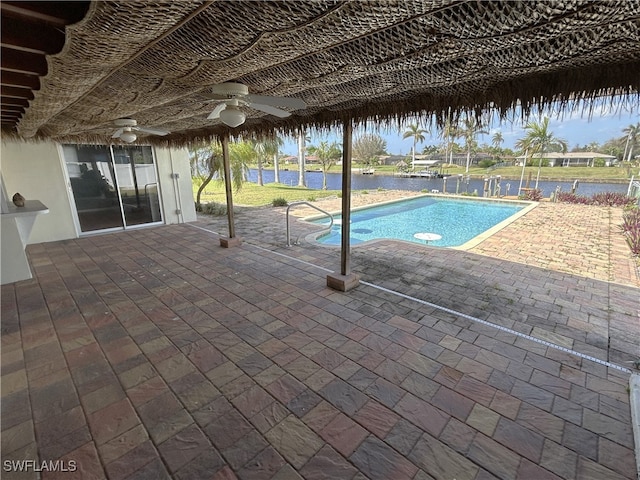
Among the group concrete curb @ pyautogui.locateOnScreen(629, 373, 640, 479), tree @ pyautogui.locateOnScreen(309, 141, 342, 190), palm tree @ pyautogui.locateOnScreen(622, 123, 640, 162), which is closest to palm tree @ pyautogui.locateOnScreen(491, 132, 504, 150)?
palm tree @ pyautogui.locateOnScreen(622, 123, 640, 162)

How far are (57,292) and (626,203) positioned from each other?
52.1 ft

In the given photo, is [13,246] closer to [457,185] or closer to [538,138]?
[457,185]

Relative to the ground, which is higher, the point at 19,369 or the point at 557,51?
Result: the point at 557,51

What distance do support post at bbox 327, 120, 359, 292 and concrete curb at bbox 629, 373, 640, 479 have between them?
2594 millimetres

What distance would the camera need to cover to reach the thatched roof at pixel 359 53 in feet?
4.15

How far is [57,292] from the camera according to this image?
388 centimetres

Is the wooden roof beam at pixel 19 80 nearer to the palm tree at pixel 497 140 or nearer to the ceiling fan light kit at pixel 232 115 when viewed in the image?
the ceiling fan light kit at pixel 232 115

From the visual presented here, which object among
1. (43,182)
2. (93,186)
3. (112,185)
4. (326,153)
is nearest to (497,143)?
(326,153)

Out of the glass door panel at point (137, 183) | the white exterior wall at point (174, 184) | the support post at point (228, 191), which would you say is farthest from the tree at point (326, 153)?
the support post at point (228, 191)

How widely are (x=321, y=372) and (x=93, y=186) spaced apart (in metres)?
7.34

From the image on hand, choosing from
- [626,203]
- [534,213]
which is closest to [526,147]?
[626,203]

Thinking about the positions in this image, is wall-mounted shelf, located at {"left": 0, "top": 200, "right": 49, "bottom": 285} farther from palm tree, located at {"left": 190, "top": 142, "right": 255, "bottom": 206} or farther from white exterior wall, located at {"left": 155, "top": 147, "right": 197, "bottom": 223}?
palm tree, located at {"left": 190, "top": 142, "right": 255, "bottom": 206}

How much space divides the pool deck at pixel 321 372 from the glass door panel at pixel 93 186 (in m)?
2.97

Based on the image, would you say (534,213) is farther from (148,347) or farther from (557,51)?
(148,347)
